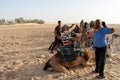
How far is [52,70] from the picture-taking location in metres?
10.2

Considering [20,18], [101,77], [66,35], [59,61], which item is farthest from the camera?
[20,18]

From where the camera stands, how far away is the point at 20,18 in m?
67.4

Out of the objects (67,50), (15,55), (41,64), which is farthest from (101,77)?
(15,55)

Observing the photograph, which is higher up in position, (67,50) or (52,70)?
(67,50)

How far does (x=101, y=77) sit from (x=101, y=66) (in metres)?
0.35

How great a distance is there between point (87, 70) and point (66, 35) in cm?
501

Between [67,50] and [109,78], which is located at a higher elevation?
[67,50]

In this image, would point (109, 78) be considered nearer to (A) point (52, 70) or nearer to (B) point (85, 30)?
(A) point (52, 70)

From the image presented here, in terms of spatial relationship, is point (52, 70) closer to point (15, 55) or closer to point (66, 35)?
point (15, 55)

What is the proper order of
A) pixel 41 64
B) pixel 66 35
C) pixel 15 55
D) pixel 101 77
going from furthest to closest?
1. pixel 66 35
2. pixel 15 55
3. pixel 41 64
4. pixel 101 77

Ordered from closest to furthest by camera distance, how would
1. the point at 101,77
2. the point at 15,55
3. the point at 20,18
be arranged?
the point at 101,77
the point at 15,55
the point at 20,18

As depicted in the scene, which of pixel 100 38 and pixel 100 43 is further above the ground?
pixel 100 38

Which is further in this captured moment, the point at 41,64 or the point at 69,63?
the point at 41,64

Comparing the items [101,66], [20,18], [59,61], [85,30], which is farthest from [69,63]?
[20,18]
